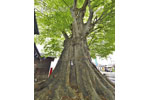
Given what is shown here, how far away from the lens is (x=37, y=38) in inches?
266

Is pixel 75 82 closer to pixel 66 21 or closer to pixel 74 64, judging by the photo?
pixel 74 64

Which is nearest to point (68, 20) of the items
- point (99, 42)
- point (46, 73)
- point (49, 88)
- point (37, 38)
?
point (49, 88)

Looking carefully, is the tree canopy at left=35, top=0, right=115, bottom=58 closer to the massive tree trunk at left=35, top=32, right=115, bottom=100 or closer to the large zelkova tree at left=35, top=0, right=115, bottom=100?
the large zelkova tree at left=35, top=0, right=115, bottom=100

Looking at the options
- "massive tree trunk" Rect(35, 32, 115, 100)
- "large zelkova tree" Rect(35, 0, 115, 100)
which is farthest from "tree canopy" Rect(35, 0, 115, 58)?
"massive tree trunk" Rect(35, 32, 115, 100)

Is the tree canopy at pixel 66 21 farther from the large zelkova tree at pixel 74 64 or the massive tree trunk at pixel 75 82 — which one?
the massive tree trunk at pixel 75 82

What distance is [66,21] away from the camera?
3857mm

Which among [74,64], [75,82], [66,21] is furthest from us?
[66,21]

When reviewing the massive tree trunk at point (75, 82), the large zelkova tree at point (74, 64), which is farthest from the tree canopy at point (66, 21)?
the massive tree trunk at point (75, 82)

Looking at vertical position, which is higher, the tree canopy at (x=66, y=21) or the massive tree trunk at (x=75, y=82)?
the tree canopy at (x=66, y=21)

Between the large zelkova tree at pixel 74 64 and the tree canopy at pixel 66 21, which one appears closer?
the large zelkova tree at pixel 74 64

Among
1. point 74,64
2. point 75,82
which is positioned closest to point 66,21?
point 74,64

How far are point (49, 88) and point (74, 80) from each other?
2.96 feet

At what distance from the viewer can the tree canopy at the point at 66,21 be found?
3924 millimetres

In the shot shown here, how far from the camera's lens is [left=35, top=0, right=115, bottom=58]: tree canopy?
3.92 m
